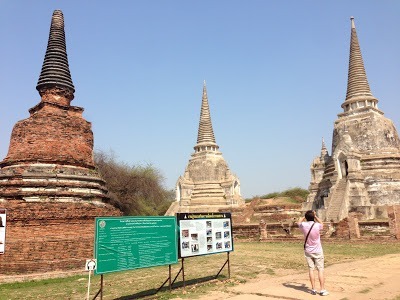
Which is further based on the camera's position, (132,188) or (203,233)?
(132,188)

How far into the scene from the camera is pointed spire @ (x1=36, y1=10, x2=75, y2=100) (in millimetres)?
15068

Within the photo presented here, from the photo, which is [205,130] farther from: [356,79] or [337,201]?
[337,201]

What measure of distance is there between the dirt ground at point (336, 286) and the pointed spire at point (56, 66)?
38.6 feet

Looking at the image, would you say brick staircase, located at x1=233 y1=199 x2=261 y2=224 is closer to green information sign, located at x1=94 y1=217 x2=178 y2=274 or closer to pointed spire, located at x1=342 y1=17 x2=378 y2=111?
pointed spire, located at x1=342 y1=17 x2=378 y2=111

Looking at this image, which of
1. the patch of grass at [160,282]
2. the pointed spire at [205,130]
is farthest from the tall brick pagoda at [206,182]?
the patch of grass at [160,282]

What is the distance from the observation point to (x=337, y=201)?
23.5m

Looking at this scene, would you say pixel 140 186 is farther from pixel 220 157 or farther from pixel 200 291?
pixel 200 291

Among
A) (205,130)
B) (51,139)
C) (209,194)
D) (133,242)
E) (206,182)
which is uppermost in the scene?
(205,130)

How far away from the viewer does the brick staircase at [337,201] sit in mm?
22453

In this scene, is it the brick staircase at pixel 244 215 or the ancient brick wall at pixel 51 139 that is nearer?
the ancient brick wall at pixel 51 139

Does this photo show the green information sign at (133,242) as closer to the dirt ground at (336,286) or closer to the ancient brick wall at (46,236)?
the dirt ground at (336,286)

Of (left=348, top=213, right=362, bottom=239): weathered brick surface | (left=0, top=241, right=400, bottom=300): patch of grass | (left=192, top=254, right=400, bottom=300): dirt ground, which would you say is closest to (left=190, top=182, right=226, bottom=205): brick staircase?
(left=348, top=213, right=362, bottom=239): weathered brick surface

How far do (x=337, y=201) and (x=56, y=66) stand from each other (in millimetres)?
18874

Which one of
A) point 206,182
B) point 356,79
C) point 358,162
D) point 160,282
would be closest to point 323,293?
point 160,282
